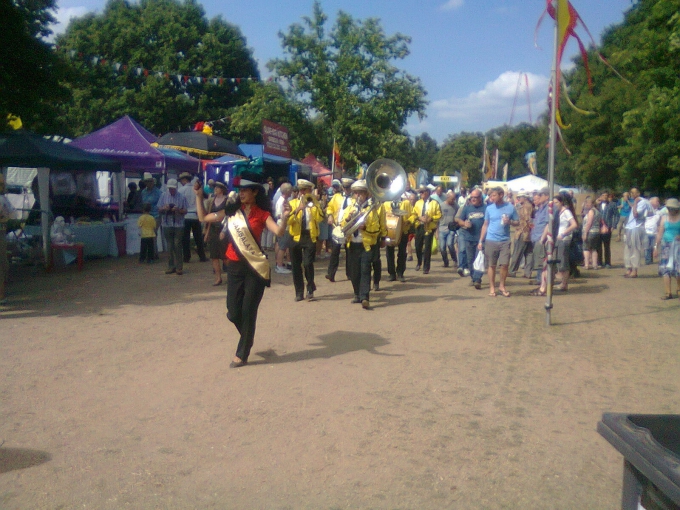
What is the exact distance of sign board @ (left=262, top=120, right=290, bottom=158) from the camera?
64.5 feet

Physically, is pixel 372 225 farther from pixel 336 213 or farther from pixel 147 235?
pixel 147 235

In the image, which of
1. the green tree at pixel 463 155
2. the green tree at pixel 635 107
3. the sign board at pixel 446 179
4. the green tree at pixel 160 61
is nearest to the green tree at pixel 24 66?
the green tree at pixel 635 107

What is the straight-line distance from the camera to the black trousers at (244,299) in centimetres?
695

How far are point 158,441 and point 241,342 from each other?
6.62ft

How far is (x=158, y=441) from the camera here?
503 cm

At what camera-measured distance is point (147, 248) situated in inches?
608

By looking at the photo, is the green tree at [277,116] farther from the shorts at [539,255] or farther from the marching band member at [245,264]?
the marching band member at [245,264]

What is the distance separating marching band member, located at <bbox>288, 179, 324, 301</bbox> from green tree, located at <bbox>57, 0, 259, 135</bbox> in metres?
32.4

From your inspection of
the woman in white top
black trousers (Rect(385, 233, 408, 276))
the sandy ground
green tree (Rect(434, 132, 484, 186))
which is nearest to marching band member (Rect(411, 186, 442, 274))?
black trousers (Rect(385, 233, 408, 276))

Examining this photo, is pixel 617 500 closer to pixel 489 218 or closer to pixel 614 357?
pixel 614 357

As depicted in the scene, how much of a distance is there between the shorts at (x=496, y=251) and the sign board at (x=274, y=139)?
31.7 feet

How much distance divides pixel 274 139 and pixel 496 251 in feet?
34.1

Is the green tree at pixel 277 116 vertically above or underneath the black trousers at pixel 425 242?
above

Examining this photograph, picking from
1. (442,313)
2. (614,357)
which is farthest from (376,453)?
(442,313)
